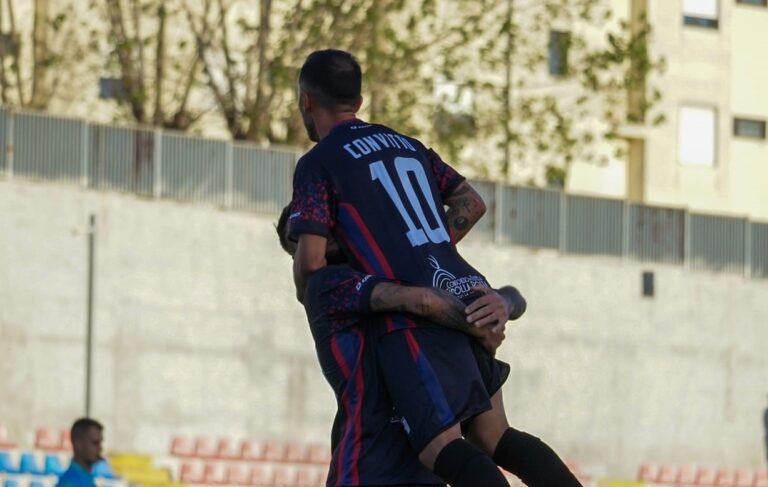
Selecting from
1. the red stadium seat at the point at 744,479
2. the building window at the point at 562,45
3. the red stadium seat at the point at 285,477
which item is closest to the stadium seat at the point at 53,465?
the red stadium seat at the point at 285,477

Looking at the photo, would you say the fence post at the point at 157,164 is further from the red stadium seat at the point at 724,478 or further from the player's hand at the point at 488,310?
the player's hand at the point at 488,310

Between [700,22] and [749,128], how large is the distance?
8.63 ft

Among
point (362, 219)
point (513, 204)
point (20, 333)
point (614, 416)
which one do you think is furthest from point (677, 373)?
point (362, 219)

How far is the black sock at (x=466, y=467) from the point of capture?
22.7 ft

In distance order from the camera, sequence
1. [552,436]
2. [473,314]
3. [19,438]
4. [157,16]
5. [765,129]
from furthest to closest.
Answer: [765,129] < [157,16] < [552,436] < [19,438] < [473,314]

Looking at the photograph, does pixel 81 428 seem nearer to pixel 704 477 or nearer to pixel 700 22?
pixel 704 477

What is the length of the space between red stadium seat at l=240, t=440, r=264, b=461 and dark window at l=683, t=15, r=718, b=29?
2022cm

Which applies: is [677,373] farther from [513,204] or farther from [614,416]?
[513,204]

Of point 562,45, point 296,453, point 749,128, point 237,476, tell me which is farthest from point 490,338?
point 749,128

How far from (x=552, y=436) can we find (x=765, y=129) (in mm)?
17576

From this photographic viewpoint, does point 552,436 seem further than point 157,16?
No

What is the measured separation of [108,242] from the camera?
2422 centimetres

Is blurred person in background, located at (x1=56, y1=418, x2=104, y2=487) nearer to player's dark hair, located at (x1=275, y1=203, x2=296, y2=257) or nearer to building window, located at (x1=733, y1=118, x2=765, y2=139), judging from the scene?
player's dark hair, located at (x1=275, y1=203, x2=296, y2=257)

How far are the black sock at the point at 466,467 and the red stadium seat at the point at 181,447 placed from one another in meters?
16.9
